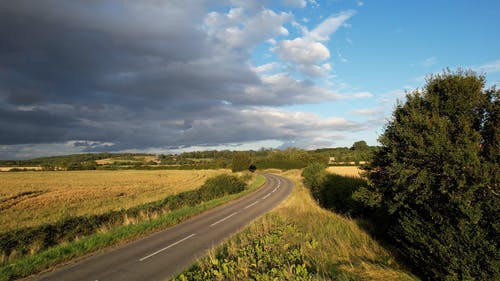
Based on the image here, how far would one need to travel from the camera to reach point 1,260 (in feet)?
36.3

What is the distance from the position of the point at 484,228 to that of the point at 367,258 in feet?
12.7

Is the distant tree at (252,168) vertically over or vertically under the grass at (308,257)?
under

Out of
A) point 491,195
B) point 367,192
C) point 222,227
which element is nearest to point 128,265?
point 222,227

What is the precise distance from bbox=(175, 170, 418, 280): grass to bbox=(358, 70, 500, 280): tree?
1078 mm

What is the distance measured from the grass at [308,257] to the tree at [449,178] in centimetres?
108

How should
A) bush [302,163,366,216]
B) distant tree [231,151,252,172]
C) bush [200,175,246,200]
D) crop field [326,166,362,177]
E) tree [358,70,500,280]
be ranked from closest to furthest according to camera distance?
tree [358,70,500,280] < bush [302,163,366,216] < crop field [326,166,362,177] < bush [200,175,246,200] < distant tree [231,151,252,172]

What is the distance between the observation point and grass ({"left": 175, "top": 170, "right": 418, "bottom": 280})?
5.39m

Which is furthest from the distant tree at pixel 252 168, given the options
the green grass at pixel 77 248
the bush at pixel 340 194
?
the green grass at pixel 77 248

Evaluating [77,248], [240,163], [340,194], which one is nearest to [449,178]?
[340,194]

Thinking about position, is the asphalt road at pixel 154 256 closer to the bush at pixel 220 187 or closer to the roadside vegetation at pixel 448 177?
the roadside vegetation at pixel 448 177

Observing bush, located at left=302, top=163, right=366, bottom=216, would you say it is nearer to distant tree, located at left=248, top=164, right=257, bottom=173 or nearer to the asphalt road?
the asphalt road

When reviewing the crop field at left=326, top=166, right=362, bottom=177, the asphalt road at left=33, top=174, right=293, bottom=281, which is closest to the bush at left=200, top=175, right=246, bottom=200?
the crop field at left=326, top=166, right=362, bottom=177

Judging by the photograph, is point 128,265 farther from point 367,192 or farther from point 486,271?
point 486,271

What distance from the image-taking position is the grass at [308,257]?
5390 millimetres
